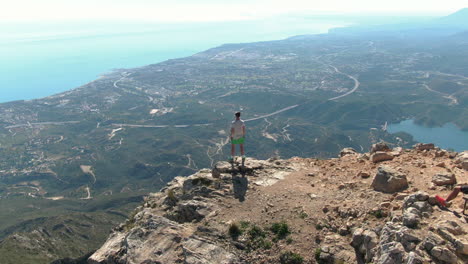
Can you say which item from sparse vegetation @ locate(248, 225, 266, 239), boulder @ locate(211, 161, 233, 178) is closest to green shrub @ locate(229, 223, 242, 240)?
sparse vegetation @ locate(248, 225, 266, 239)

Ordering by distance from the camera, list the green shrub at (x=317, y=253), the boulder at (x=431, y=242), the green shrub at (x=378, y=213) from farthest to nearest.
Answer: the green shrub at (x=378, y=213)
the green shrub at (x=317, y=253)
the boulder at (x=431, y=242)

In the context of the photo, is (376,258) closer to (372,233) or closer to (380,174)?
(372,233)

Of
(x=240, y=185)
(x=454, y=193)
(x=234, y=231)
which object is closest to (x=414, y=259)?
(x=454, y=193)

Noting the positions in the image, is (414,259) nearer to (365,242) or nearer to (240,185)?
(365,242)

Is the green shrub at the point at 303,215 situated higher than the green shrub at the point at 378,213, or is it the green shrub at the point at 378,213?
the green shrub at the point at 378,213

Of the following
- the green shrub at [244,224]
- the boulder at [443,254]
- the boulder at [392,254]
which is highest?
the boulder at [443,254]

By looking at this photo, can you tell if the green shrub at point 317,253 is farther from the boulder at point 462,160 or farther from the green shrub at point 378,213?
the boulder at point 462,160

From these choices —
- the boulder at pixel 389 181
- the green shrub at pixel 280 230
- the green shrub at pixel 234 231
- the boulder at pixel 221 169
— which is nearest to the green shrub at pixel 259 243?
the green shrub at pixel 280 230
